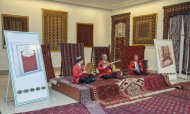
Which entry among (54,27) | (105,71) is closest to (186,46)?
(105,71)

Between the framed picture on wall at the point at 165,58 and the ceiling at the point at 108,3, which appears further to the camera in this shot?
the ceiling at the point at 108,3

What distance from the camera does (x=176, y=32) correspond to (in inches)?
273

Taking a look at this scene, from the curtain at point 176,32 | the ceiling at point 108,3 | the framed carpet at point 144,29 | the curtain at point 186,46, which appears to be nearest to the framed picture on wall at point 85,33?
the ceiling at point 108,3

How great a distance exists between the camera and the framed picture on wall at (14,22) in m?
7.00

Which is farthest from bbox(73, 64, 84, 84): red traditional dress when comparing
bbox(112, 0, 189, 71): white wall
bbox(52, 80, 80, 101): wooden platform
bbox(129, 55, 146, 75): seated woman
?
bbox(112, 0, 189, 71): white wall

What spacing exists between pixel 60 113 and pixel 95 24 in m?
6.73

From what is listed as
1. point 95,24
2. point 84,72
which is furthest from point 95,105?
point 95,24

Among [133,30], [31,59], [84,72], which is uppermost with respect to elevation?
[133,30]

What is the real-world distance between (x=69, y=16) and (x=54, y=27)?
0.91 m

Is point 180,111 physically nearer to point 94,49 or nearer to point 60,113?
point 60,113

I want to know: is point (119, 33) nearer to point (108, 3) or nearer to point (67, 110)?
point (108, 3)

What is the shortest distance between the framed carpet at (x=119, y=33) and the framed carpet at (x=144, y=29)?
1.56 ft

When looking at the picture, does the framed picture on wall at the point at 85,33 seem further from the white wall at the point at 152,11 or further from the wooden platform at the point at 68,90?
the wooden platform at the point at 68,90

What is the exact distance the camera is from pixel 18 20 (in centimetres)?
728
